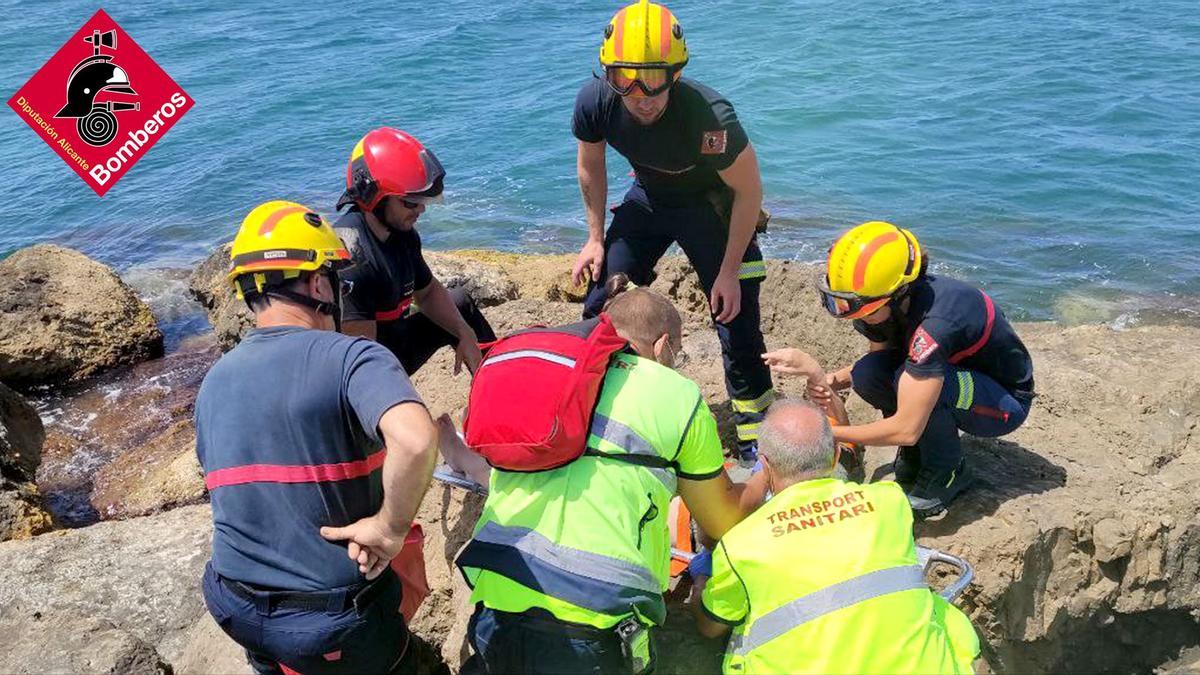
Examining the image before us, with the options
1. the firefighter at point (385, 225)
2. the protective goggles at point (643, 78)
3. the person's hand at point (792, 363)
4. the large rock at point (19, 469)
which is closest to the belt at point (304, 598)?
the firefighter at point (385, 225)

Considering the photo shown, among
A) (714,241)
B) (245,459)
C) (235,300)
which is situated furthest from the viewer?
(235,300)

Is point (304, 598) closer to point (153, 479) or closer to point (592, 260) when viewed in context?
point (592, 260)

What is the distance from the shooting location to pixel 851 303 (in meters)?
3.96

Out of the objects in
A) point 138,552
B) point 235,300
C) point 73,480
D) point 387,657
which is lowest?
point 73,480

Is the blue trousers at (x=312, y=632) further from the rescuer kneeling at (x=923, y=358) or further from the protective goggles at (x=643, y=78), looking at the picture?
the protective goggles at (x=643, y=78)

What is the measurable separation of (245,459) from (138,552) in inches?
113

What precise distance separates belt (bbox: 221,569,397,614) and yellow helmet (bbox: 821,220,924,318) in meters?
2.24

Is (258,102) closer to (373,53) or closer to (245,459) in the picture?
(373,53)

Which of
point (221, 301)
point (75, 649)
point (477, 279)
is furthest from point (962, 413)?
point (221, 301)

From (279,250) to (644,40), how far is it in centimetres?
202

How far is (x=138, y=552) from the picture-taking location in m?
5.24

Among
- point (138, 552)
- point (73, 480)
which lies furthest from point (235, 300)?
point (138, 552)

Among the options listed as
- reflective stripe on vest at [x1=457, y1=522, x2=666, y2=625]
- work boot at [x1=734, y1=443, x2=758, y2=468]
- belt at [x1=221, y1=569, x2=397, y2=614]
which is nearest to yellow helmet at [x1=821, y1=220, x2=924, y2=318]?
work boot at [x1=734, y1=443, x2=758, y2=468]

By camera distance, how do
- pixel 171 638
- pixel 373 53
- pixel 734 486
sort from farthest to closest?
pixel 373 53 → pixel 171 638 → pixel 734 486
